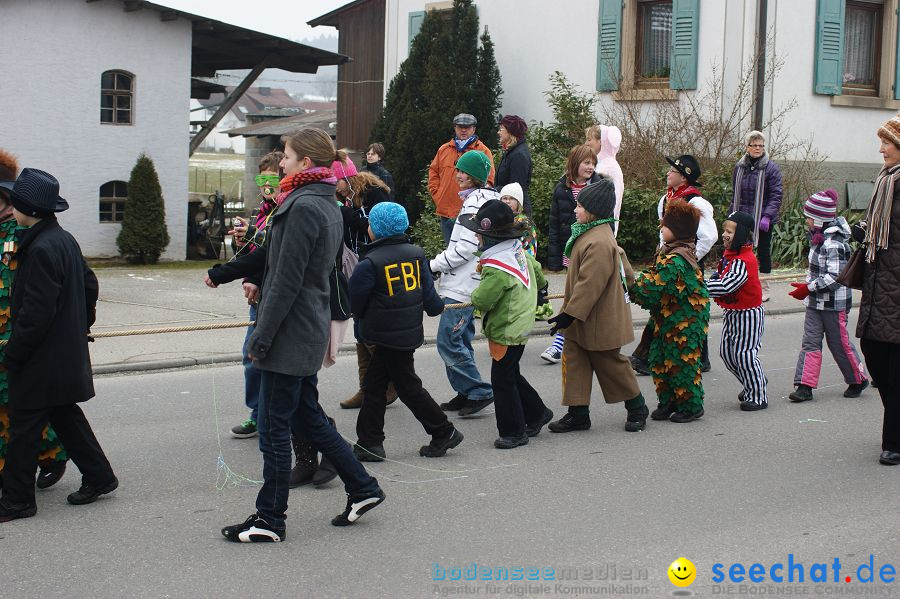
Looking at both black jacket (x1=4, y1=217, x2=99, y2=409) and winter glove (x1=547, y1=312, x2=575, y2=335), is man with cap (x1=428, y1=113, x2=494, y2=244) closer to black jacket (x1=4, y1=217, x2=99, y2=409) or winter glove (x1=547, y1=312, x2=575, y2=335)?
winter glove (x1=547, y1=312, x2=575, y2=335)

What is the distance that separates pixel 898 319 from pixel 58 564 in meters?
4.82

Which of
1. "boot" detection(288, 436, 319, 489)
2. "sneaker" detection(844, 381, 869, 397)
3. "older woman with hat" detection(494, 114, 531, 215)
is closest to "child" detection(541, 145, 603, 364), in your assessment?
"older woman with hat" detection(494, 114, 531, 215)

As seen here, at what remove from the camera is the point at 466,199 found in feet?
27.8

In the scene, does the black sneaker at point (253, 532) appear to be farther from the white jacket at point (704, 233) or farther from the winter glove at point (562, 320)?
the white jacket at point (704, 233)

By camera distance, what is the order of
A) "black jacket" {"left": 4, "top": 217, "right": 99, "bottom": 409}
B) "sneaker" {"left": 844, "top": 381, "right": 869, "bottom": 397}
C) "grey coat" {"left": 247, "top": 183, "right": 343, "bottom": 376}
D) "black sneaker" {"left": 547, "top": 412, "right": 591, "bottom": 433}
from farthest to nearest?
"sneaker" {"left": 844, "top": 381, "right": 869, "bottom": 397}
"black sneaker" {"left": 547, "top": 412, "right": 591, "bottom": 433}
"black jacket" {"left": 4, "top": 217, "right": 99, "bottom": 409}
"grey coat" {"left": 247, "top": 183, "right": 343, "bottom": 376}

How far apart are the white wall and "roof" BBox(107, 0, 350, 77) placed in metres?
0.33

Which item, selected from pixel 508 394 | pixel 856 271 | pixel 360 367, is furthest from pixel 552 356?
pixel 856 271

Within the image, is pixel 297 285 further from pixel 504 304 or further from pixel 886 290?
pixel 886 290

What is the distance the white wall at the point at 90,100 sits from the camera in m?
19.1

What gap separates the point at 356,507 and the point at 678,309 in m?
3.24

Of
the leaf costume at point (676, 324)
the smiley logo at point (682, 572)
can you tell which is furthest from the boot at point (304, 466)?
the leaf costume at point (676, 324)

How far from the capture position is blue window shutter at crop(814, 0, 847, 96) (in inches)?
728

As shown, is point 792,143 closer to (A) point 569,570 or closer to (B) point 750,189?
(B) point 750,189

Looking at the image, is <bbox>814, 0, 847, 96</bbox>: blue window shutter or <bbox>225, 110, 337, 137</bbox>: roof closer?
<bbox>814, 0, 847, 96</bbox>: blue window shutter
